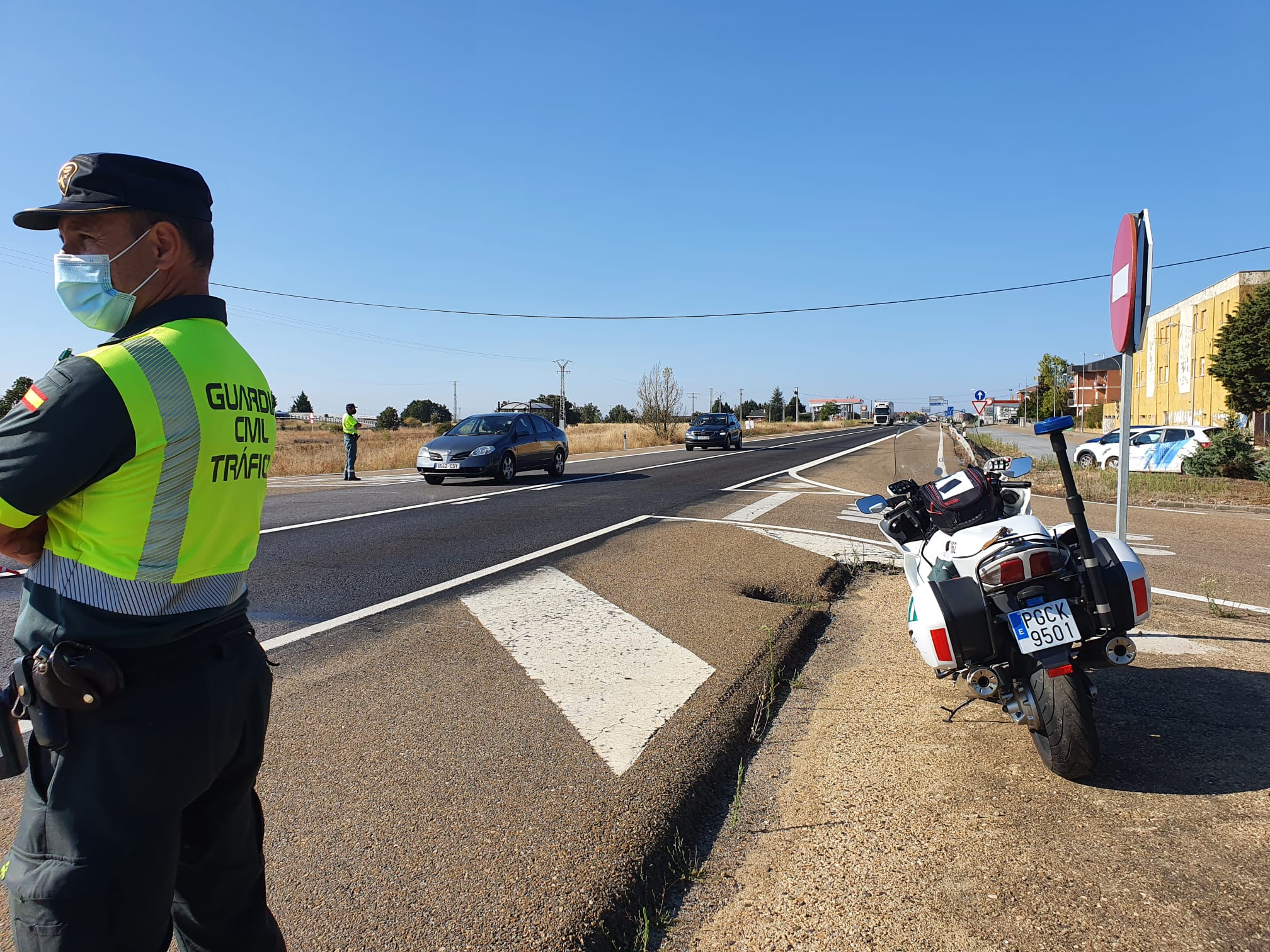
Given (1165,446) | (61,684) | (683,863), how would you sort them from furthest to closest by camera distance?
(1165,446) → (683,863) → (61,684)

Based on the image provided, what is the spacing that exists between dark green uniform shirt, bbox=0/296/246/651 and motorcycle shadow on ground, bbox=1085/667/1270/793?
346 cm

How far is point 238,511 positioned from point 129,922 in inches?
31.6

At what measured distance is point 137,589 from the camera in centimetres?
160

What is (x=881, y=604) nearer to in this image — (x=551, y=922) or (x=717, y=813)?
(x=717, y=813)

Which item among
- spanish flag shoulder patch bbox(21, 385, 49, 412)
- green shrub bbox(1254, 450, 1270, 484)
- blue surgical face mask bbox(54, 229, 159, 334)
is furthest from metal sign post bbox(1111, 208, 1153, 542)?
green shrub bbox(1254, 450, 1270, 484)

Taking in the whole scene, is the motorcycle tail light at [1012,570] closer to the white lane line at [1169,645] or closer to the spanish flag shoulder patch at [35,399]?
the white lane line at [1169,645]

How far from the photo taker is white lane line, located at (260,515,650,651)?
5.16m

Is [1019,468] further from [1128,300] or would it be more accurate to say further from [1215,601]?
[1215,601]

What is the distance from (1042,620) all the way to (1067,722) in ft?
1.33

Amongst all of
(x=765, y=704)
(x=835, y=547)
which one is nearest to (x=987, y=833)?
(x=765, y=704)

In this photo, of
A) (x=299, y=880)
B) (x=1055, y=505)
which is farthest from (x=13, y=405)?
(x=1055, y=505)

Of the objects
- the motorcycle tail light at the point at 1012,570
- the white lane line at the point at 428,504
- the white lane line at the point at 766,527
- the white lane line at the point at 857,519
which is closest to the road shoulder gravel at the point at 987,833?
the motorcycle tail light at the point at 1012,570

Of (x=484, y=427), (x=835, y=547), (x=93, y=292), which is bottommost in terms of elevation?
(x=835, y=547)

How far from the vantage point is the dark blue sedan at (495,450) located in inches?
Result: 640
